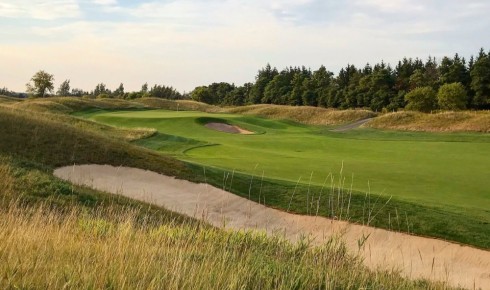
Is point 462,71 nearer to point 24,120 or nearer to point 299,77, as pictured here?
point 299,77

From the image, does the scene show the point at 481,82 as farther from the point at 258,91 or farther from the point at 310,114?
the point at 258,91

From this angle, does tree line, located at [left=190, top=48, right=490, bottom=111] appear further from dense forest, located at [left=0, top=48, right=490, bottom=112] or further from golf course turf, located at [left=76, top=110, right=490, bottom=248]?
golf course turf, located at [left=76, top=110, right=490, bottom=248]

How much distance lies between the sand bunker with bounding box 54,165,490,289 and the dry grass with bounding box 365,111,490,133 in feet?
124

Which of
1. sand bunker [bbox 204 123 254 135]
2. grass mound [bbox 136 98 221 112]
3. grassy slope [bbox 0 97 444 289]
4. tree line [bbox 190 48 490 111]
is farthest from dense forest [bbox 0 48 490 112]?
grassy slope [bbox 0 97 444 289]

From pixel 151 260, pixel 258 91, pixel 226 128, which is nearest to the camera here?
pixel 151 260

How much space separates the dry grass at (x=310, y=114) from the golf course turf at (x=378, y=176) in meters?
26.7

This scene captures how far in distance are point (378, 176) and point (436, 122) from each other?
115 ft

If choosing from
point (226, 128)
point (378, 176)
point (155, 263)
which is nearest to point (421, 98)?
point (226, 128)

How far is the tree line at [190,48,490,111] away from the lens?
242 feet

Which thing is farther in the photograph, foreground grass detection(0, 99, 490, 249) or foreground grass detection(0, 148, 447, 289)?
foreground grass detection(0, 99, 490, 249)

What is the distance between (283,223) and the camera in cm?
1441

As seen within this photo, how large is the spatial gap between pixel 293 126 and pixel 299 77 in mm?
47741

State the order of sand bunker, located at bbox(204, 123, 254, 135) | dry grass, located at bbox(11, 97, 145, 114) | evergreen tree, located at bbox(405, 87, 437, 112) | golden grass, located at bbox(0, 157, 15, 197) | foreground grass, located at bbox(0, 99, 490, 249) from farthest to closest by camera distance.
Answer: evergreen tree, located at bbox(405, 87, 437, 112), dry grass, located at bbox(11, 97, 145, 114), sand bunker, located at bbox(204, 123, 254, 135), foreground grass, located at bbox(0, 99, 490, 249), golden grass, located at bbox(0, 157, 15, 197)

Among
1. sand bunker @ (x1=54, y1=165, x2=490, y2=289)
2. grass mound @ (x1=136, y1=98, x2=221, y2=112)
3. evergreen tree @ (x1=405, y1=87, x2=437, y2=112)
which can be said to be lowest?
sand bunker @ (x1=54, y1=165, x2=490, y2=289)
